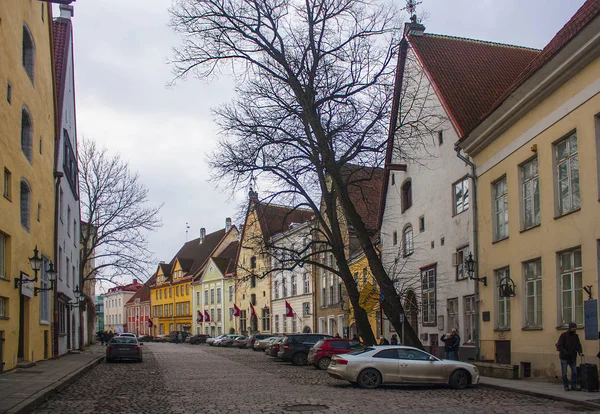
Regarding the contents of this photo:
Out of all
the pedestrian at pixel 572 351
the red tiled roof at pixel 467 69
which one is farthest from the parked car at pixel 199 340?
the pedestrian at pixel 572 351

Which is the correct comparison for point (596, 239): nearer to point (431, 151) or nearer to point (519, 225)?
point (519, 225)

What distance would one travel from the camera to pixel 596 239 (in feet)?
58.0

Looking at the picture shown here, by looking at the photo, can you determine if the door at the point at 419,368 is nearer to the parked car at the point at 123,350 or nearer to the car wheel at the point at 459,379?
the car wheel at the point at 459,379

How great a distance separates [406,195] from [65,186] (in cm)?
1832

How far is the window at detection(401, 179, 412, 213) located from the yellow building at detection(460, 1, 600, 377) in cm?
866

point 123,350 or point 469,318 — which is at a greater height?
point 469,318

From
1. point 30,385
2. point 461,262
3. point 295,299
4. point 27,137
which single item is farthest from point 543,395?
point 295,299

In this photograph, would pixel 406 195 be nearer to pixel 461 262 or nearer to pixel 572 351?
pixel 461 262

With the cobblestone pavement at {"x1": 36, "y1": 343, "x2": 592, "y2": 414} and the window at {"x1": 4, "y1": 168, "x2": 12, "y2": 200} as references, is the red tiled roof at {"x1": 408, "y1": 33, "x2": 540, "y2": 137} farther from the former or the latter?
the window at {"x1": 4, "y1": 168, "x2": 12, "y2": 200}

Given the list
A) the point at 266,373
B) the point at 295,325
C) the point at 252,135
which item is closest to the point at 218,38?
the point at 252,135

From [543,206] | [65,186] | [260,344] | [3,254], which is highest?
[65,186]

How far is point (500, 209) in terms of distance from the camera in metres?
24.8

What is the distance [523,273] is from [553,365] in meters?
3.47

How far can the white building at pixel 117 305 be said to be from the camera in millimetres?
130875
